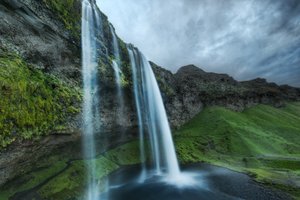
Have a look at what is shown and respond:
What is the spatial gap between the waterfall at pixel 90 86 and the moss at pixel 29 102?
2329 millimetres

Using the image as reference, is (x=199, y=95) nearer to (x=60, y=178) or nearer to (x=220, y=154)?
(x=220, y=154)

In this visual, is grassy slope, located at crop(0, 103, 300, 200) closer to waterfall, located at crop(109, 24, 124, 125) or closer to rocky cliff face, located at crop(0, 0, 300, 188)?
rocky cliff face, located at crop(0, 0, 300, 188)

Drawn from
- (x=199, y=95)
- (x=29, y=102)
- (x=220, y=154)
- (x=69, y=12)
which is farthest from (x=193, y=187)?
(x=199, y=95)

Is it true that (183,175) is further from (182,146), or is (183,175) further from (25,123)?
(25,123)

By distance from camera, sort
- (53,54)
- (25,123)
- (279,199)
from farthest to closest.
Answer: (53,54) < (279,199) < (25,123)

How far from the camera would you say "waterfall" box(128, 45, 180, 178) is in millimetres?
32403

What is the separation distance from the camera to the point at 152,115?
1398 inches

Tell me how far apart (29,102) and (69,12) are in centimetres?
1263

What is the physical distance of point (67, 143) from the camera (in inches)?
877

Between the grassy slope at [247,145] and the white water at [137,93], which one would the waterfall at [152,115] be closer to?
the white water at [137,93]

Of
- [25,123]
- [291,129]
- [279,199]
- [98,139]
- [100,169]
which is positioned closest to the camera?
[25,123]

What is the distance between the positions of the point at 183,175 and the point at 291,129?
4166 centimetres

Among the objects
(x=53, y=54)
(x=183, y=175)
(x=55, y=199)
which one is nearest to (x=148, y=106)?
(x=183, y=175)

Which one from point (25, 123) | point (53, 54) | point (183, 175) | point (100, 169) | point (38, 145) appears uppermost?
point (53, 54)
